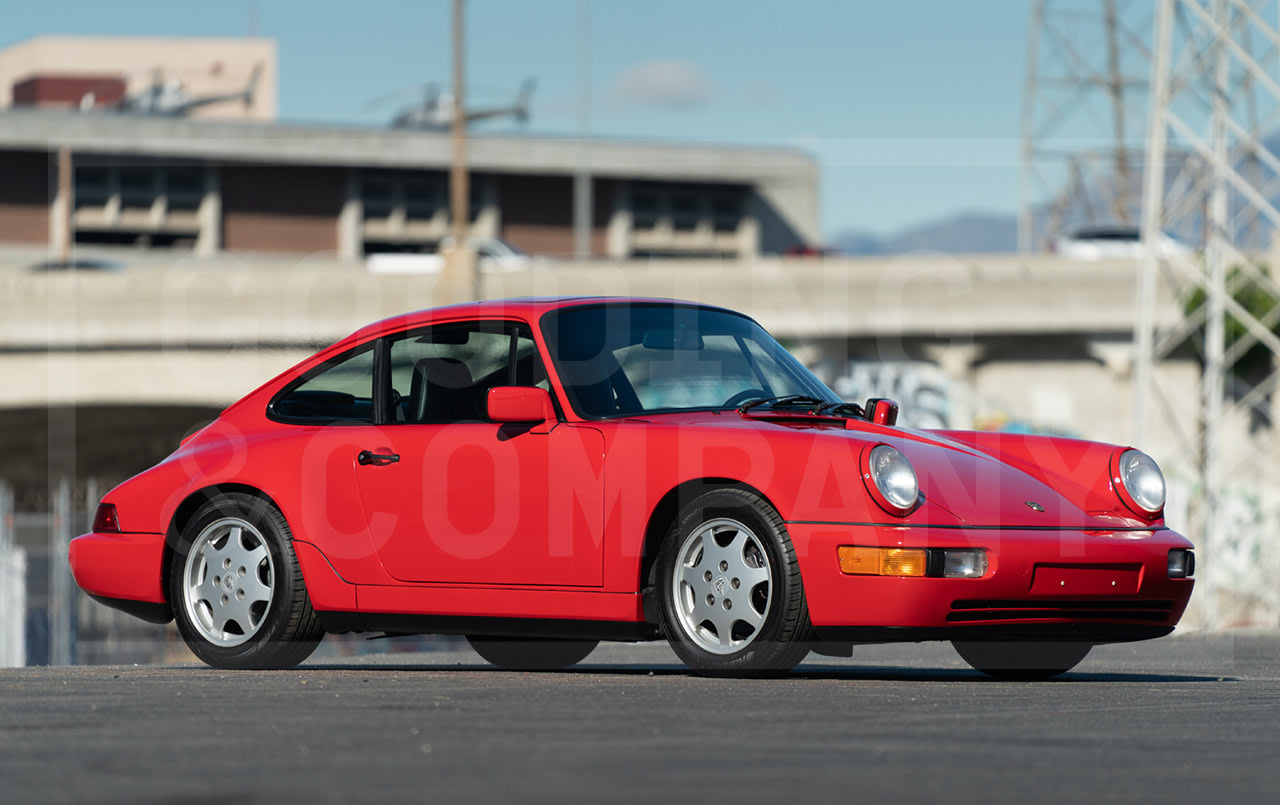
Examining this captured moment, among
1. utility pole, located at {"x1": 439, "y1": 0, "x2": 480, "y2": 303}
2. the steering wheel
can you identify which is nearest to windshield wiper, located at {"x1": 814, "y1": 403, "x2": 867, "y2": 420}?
the steering wheel

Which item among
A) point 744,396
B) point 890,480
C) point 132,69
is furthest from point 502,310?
point 132,69

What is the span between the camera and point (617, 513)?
6004mm

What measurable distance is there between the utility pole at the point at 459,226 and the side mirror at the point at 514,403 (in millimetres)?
20354

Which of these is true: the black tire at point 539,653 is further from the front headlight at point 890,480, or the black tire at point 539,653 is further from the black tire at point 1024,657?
the front headlight at point 890,480

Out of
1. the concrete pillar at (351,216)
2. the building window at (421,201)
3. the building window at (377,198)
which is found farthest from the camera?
the building window at (421,201)

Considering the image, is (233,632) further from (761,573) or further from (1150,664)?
(1150,664)

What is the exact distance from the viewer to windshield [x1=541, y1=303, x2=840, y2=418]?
6.34 m

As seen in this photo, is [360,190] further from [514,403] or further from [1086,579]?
[1086,579]

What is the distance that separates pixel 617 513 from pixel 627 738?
187cm

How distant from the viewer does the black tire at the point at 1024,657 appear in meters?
6.64

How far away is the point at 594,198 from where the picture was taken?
61656 millimetres

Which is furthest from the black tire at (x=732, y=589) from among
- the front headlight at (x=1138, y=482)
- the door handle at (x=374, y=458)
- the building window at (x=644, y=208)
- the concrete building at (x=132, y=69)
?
the concrete building at (x=132, y=69)

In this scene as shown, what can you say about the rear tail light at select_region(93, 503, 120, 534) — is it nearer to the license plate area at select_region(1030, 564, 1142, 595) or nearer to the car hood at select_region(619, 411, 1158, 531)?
the car hood at select_region(619, 411, 1158, 531)

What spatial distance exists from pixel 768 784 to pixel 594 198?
58715 mm
